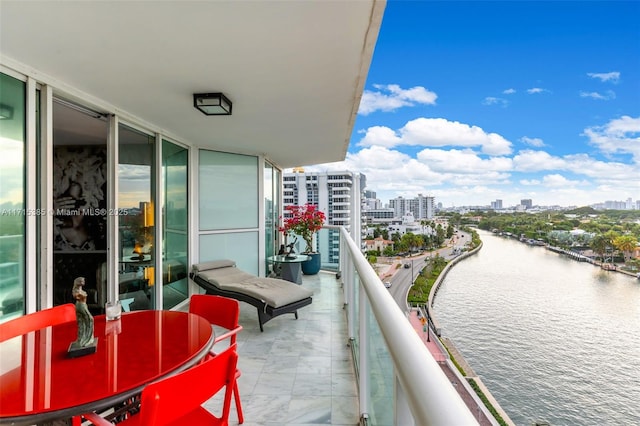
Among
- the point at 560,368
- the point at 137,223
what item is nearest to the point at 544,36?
the point at 560,368

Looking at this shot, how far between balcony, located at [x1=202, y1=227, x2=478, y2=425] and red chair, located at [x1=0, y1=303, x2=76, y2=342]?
1.30 metres

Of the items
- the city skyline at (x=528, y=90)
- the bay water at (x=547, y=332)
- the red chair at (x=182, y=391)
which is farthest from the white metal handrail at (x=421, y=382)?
the bay water at (x=547, y=332)

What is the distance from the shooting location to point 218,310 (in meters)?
2.29

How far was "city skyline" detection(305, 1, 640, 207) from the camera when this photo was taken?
509 centimetres

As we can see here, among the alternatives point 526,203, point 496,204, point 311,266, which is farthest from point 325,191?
point 526,203

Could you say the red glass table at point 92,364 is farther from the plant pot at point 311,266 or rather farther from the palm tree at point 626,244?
the plant pot at point 311,266

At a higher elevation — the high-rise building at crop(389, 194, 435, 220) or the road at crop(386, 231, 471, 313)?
the high-rise building at crop(389, 194, 435, 220)

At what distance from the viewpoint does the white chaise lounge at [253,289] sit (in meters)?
3.75

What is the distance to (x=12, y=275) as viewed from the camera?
88.1 inches

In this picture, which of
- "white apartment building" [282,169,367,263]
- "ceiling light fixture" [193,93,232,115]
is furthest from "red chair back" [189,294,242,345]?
"white apartment building" [282,169,367,263]

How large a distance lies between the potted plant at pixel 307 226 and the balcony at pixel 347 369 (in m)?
2.04

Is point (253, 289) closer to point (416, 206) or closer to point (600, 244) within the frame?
point (600, 244)

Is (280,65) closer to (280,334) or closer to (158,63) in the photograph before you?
(158,63)

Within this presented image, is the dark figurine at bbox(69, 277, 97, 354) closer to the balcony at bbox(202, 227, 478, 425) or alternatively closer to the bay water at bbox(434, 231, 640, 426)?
the balcony at bbox(202, 227, 478, 425)
